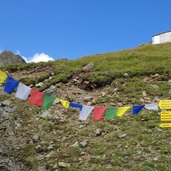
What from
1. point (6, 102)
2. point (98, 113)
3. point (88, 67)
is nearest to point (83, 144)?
point (98, 113)

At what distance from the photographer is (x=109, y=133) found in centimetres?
1516

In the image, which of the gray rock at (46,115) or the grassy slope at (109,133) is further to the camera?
the gray rock at (46,115)

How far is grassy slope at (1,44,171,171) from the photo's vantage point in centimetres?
1356

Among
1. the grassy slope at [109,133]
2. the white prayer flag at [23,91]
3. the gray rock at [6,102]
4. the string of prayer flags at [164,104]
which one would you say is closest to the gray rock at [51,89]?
the grassy slope at [109,133]

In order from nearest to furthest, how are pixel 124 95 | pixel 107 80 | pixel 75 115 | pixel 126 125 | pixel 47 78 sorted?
pixel 126 125, pixel 75 115, pixel 124 95, pixel 107 80, pixel 47 78

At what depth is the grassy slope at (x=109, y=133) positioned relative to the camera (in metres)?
13.6

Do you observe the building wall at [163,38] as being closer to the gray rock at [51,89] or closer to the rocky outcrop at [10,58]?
the rocky outcrop at [10,58]

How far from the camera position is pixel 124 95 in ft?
59.7

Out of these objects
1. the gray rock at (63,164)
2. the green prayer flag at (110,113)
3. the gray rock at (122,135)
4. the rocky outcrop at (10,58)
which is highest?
the rocky outcrop at (10,58)

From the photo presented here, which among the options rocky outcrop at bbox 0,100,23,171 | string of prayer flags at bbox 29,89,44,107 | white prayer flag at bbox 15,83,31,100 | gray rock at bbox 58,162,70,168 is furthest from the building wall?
white prayer flag at bbox 15,83,31,100

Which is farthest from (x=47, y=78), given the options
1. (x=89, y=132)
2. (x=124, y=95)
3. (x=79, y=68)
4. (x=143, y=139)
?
(x=143, y=139)

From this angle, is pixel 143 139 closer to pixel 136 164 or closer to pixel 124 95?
pixel 136 164

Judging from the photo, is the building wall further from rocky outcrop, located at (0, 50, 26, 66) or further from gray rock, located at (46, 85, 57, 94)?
gray rock, located at (46, 85, 57, 94)

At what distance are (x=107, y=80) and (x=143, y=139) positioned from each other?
5813 millimetres
